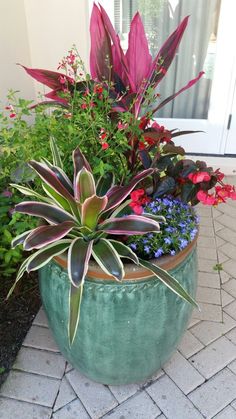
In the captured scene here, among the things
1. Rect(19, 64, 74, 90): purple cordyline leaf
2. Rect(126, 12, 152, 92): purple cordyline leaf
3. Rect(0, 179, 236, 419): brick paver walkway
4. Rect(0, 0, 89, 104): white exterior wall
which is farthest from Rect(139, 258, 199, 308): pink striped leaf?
Rect(0, 0, 89, 104): white exterior wall

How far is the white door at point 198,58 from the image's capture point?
2934mm

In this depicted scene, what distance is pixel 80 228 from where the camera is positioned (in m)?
1.26

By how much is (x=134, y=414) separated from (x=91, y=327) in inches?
18.9

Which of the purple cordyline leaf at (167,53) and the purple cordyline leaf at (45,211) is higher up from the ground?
the purple cordyline leaf at (167,53)

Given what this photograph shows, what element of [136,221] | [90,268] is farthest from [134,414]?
[136,221]

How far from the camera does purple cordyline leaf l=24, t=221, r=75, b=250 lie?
1136mm

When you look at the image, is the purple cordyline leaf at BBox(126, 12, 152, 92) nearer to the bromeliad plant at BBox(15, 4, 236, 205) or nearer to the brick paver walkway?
the bromeliad plant at BBox(15, 4, 236, 205)

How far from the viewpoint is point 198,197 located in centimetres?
129

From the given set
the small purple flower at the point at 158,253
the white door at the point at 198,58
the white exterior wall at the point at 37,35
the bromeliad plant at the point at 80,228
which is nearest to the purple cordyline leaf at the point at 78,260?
the bromeliad plant at the point at 80,228

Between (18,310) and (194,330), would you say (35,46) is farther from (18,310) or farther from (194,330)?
(194,330)

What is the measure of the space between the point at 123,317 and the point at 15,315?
878 millimetres

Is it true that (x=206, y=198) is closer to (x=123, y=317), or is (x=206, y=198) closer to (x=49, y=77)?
(x=123, y=317)

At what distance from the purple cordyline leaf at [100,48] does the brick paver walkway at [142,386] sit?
49.7 inches

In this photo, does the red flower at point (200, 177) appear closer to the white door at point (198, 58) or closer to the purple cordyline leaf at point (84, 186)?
the purple cordyline leaf at point (84, 186)
